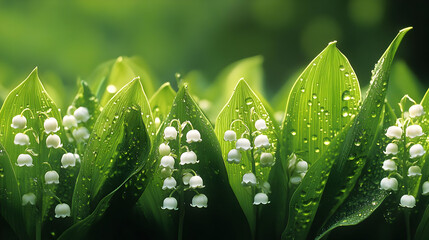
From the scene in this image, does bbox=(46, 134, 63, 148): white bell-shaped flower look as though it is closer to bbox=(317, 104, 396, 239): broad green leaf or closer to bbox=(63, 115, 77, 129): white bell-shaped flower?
bbox=(63, 115, 77, 129): white bell-shaped flower

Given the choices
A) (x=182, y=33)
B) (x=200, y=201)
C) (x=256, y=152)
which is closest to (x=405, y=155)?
(x=256, y=152)

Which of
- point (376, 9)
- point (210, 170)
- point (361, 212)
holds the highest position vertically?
point (376, 9)

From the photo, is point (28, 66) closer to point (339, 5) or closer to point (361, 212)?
point (339, 5)

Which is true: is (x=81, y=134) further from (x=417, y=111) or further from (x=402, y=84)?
(x=402, y=84)

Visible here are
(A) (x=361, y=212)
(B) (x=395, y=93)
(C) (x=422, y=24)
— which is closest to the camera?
(A) (x=361, y=212)

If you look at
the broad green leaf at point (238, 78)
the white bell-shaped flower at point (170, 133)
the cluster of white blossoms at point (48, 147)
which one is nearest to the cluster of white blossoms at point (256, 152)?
the white bell-shaped flower at point (170, 133)

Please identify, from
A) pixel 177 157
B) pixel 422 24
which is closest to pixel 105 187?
pixel 177 157

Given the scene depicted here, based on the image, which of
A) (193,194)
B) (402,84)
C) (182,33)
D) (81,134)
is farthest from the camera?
(182,33)

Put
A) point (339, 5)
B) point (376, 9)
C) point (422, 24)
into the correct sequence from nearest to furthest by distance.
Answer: point (422, 24)
point (376, 9)
point (339, 5)
